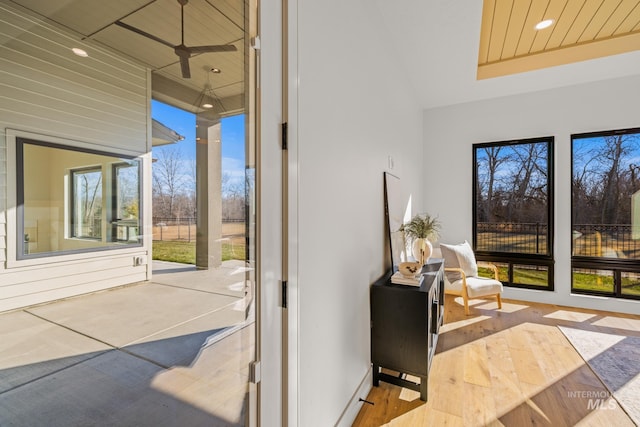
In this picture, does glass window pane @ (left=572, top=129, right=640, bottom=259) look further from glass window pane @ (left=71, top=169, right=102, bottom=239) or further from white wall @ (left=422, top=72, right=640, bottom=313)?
glass window pane @ (left=71, top=169, right=102, bottom=239)

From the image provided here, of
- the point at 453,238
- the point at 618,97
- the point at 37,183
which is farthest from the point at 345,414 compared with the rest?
the point at 618,97

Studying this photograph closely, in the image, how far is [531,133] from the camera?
4254 mm

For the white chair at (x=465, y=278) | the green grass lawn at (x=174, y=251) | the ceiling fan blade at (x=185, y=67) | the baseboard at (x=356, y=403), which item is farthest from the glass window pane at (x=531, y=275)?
the ceiling fan blade at (x=185, y=67)

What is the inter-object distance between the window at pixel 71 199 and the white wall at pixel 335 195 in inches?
27.1

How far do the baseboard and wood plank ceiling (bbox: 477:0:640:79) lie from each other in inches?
129

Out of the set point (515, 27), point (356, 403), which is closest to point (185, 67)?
point (356, 403)

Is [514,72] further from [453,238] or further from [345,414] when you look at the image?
[345,414]

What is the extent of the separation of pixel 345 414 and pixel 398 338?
0.62m

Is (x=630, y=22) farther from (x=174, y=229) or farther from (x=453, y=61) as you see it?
(x=174, y=229)

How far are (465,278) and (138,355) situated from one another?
388cm

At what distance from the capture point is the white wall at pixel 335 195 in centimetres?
138

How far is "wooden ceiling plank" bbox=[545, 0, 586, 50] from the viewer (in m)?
2.58

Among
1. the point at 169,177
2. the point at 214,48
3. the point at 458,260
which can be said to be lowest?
the point at 458,260

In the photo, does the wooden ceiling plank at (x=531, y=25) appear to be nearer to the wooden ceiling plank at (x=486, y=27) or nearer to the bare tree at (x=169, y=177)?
the wooden ceiling plank at (x=486, y=27)
